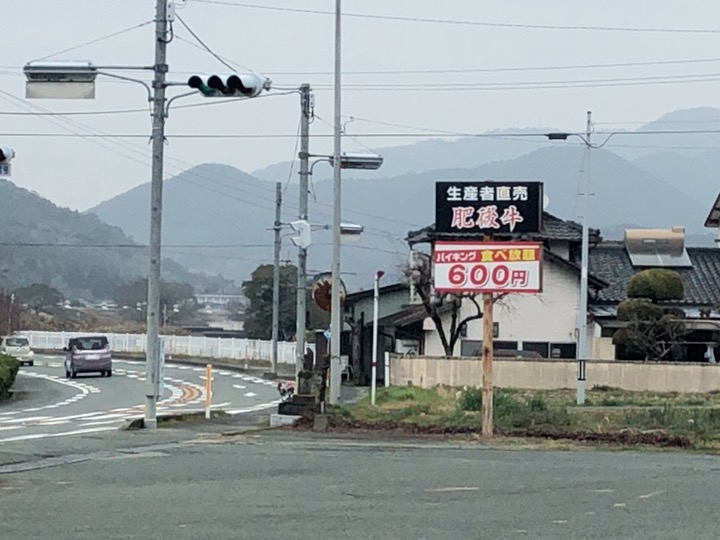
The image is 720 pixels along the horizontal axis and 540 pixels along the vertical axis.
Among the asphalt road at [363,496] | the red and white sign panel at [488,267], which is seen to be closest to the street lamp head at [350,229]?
the red and white sign panel at [488,267]

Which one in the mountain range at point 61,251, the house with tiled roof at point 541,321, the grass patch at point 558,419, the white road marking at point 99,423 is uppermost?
the mountain range at point 61,251

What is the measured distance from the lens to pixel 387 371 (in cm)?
3997

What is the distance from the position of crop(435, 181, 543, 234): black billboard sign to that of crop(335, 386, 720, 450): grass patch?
3.60 m

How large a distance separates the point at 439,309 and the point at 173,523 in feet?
110

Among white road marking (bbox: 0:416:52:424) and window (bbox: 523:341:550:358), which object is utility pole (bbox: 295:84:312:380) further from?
window (bbox: 523:341:550:358)

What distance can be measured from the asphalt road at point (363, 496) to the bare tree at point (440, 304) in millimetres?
25318

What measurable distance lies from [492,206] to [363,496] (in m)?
8.29

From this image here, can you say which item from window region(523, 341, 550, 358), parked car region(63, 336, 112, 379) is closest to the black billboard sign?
window region(523, 341, 550, 358)

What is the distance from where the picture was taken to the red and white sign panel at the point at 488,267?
1888 centimetres

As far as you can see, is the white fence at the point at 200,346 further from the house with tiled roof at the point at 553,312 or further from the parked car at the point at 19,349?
the house with tiled roof at the point at 553,312

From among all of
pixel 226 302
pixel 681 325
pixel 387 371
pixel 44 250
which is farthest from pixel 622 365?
pixel 226 302

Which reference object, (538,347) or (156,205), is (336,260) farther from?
(538,347)

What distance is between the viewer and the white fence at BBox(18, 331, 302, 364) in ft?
204

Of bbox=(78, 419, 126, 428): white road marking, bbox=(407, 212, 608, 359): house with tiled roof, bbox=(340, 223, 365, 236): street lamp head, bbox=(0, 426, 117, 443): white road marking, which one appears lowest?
bbox=(78, 419, 126, 428): white road marking
